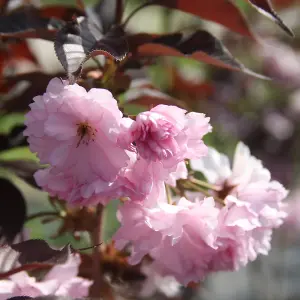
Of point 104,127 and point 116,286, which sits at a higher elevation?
point 104,127

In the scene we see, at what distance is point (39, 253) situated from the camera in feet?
1.97

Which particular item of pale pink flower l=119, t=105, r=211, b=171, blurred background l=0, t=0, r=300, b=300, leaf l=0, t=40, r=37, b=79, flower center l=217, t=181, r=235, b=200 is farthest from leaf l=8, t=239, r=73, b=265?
blurred background l=0, t=0, r=300, b=300

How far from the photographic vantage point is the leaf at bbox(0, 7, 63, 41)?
69cm

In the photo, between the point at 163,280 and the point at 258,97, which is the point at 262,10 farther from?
the point at 258,97

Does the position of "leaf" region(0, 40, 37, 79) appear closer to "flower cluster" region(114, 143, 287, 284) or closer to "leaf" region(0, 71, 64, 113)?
"leaf" region(0, 71, 64, 113)

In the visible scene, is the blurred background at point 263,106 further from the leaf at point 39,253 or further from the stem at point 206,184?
the leaf at point 39,253

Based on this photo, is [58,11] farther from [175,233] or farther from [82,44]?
[175,233]

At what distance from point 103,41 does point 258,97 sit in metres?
1.85

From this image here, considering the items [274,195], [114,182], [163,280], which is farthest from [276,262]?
[114,182]

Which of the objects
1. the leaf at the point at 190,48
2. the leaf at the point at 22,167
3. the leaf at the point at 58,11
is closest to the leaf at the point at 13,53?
the leaf at the point at 58,11

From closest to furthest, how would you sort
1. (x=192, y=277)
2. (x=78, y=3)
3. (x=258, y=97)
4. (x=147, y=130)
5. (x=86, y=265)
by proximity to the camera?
(x=147, y=130) → (x=192, y=277) → (x=86, y=265) → (x=78, y=3) → (x=258, y=97)

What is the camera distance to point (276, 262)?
104 inches

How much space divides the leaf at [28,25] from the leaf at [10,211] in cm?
24

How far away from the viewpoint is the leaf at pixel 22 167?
0.87 metres
